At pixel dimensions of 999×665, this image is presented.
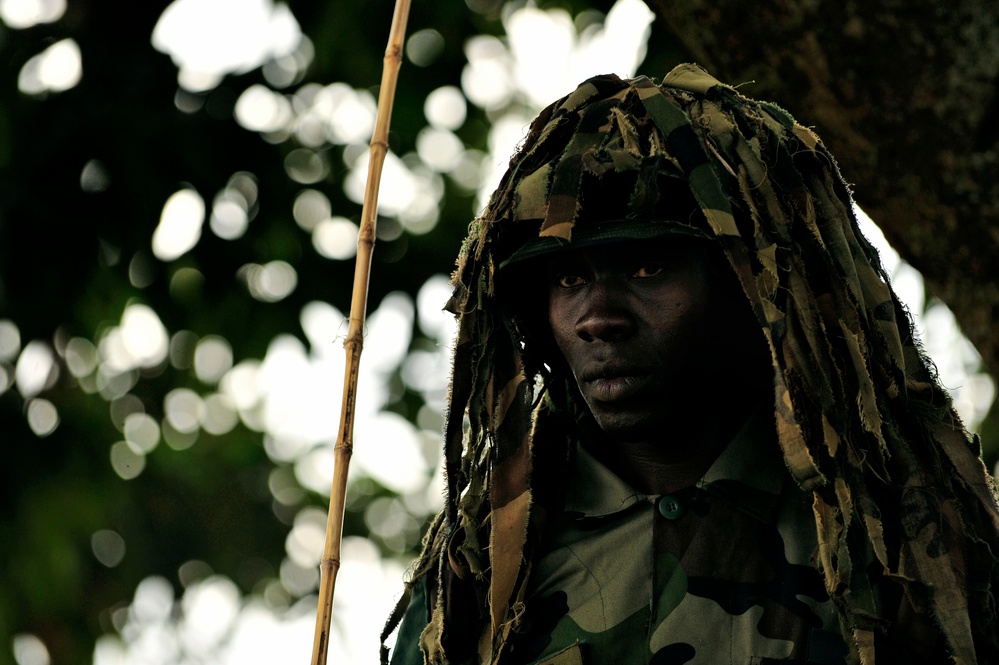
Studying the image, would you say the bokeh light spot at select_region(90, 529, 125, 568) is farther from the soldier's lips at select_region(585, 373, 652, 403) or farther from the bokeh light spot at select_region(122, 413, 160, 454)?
the soldier's lips at select_region(585, 373, 652, 403)

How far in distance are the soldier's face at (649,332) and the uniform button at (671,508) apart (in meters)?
0.11

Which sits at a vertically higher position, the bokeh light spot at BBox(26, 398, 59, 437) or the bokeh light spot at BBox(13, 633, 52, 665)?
the bokeh light spot at BBox(26, 398, 59, 437)

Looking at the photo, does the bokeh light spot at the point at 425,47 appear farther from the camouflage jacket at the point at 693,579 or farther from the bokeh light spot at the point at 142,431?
the bokeh light spot at the point at 142,431

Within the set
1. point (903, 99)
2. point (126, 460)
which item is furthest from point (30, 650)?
point (903, 99)

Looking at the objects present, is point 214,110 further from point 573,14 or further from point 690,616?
point 690,616

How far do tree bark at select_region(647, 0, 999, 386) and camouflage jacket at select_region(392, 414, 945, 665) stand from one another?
50cm

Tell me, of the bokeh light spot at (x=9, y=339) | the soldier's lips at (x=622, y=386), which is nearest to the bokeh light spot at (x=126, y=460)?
the bokeh light spot at (x=9, y=339)

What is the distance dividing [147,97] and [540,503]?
2.36 metres

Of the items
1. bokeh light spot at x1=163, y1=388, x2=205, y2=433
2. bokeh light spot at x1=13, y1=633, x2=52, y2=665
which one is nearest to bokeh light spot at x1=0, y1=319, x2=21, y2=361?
bokeh light spot at x1=13, y1=633, x2=52, y2=665

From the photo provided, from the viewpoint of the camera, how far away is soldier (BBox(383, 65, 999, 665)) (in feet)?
7.48

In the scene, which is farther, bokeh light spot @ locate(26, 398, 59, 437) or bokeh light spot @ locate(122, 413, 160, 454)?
bokeh light spot @ locate(122, 413, 160, 454)

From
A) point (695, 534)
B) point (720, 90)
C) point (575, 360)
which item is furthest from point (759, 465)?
point (720, 90)

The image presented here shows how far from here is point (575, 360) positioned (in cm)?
248

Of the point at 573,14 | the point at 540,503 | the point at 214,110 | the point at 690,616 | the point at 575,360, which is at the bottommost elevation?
the point at 690,616
